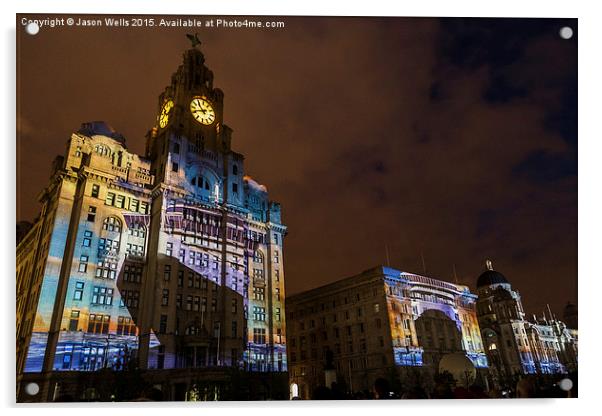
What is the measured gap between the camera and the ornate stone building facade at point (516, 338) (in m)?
13.2

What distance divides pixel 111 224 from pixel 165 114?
5816mm

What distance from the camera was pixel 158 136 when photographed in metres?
20.9

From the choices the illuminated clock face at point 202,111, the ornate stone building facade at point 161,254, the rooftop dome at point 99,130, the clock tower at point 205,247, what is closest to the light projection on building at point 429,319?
the clock tower at point 205,247

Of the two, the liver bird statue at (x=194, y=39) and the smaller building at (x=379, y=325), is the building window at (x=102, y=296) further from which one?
the liver bird statue at (x=194, y=39)

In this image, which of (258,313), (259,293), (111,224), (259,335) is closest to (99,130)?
(111,224)

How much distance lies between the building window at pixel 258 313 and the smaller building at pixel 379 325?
2975mm

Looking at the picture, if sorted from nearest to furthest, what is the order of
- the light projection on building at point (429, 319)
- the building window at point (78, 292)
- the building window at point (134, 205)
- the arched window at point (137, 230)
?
the building window at point (78, 292), the arched window at point (137, 230), the building window at point (134, 205), the light projection on building at point (429, 319)

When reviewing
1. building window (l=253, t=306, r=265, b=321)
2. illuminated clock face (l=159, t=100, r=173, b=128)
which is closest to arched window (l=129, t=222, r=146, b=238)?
illuminated clock face (l=159, t=100, r=173, b=128)

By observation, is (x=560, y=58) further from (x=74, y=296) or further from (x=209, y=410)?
(x=74, y=296)

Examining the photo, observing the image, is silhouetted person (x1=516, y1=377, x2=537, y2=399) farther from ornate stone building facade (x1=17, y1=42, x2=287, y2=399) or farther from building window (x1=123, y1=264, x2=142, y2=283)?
building window (x1=123, y1=264, x2=142, y2=283)

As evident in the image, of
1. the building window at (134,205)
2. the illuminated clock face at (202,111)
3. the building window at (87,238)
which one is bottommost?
the building window at (87,238)

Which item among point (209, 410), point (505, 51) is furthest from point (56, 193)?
point (505, 51)

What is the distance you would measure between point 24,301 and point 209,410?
7.75m
